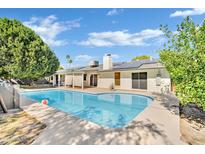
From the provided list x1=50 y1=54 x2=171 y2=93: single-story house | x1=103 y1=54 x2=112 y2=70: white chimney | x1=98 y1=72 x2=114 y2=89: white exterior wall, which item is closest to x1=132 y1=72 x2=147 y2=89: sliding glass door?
x1=50 y1=54 x2=171 y2=93: single-story house

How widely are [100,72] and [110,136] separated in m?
16.6

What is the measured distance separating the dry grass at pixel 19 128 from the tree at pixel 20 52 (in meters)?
13.8

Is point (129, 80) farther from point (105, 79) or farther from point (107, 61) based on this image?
point (107, 61)

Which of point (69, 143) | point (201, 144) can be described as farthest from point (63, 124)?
point (201, 144)

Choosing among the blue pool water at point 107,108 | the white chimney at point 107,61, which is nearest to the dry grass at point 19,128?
the blue pool water at point 107,108

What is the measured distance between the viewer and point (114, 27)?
20641mm

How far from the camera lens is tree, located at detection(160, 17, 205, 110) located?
4.87 m

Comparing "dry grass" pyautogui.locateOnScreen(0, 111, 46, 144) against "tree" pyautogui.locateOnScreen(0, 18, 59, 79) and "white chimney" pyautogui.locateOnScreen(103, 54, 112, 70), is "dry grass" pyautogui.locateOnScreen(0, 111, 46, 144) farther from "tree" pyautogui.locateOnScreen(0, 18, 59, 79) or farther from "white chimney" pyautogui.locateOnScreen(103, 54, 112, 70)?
"white chimney" pyautogui.locateOnScreen(103, 54, 112, 70)

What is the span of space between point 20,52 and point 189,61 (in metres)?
19.5

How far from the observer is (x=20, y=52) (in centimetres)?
1786

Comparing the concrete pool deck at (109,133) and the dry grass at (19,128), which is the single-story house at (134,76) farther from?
the dry grass at (19,128)

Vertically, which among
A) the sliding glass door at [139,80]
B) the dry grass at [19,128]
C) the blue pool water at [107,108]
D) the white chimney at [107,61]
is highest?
the white chimney at [107,61]

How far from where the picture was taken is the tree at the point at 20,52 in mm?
17500

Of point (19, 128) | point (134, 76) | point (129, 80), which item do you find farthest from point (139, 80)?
point (19, 128)
